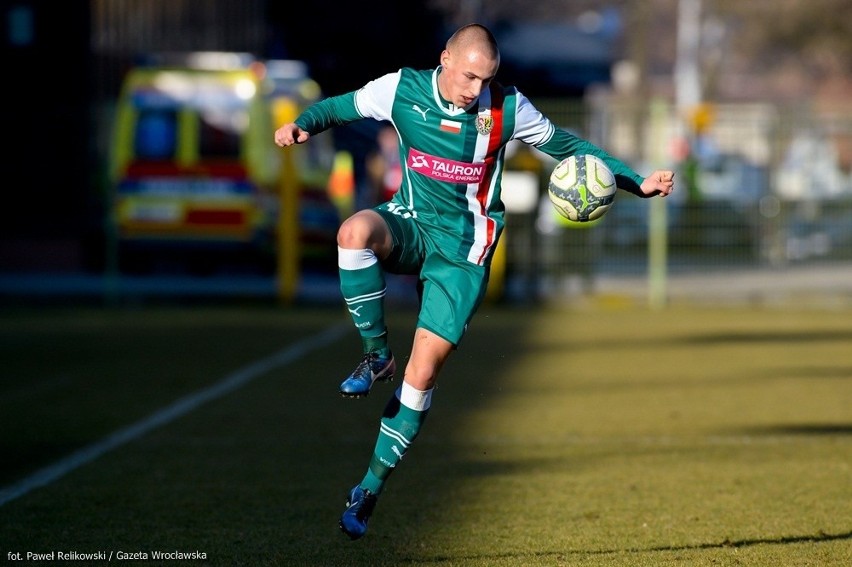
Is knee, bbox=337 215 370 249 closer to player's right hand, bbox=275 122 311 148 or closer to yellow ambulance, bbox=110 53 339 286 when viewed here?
player's right hand, bbox=275 122 311 148

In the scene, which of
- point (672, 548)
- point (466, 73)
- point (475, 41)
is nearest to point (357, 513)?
point (672, 548)

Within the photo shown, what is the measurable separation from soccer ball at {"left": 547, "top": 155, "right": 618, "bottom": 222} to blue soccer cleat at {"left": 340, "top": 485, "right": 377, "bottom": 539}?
1454 millimetres

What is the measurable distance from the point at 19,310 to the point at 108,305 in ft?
3.94

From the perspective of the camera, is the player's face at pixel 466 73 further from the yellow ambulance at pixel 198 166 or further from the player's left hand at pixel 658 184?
the yellow ambulance at pixel 198 166

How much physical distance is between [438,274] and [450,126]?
2.04ft

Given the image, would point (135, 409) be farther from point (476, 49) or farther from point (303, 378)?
point (476, 49)

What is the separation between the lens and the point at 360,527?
248 inches

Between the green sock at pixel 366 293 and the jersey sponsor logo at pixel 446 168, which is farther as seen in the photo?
the jersey sponsor logo at pixel 446 168

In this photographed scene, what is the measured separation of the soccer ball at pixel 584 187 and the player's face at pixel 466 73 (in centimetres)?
52

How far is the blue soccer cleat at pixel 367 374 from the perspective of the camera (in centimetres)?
637

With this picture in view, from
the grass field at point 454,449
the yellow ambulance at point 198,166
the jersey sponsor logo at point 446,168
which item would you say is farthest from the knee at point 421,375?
the yellow ambulance at point 198,166

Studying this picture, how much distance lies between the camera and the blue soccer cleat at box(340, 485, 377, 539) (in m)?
6.30

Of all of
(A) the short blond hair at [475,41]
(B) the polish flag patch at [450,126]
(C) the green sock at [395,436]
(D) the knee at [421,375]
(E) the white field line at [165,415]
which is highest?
(A) the short blond hair at [475,41]

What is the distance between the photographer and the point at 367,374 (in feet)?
21.3
